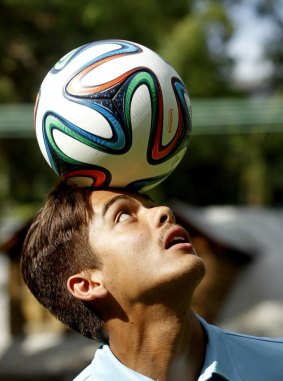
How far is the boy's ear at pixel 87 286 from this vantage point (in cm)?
304

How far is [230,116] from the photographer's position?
13289 mm

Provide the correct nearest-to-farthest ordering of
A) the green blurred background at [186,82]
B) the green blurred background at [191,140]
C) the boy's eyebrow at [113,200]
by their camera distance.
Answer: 1. the boy's eyebrow at [113,200]
2. the green blurred background at [191,140]
3. the green blurred background at [186,82]

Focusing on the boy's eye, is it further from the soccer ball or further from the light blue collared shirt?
the light blue collared shirt

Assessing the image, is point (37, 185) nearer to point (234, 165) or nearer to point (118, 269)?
point (234, 165)

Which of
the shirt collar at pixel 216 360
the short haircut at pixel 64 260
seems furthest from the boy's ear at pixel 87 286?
the shirt collar at pixel 216 360

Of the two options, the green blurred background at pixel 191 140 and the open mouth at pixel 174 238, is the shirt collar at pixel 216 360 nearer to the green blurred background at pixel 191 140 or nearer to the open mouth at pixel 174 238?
the open mouth at pixel 174 238

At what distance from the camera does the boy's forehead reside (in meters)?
3.11

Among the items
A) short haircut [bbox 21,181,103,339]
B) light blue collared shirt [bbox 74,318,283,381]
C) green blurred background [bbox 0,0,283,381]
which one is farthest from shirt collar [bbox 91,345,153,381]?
green blurred background [bbox 0,0,283,381]

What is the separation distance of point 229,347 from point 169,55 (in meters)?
16.7

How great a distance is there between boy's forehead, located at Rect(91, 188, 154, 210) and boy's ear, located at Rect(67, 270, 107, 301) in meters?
0.22

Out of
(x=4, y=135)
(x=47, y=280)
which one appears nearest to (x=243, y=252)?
(x=4, y=135)

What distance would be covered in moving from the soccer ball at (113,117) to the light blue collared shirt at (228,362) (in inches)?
22.2

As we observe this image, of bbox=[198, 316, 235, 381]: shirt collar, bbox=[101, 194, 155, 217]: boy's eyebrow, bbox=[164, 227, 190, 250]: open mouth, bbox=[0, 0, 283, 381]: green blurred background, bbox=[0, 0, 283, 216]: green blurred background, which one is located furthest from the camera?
bbox=[0, 0, 283, 216]: green blurred background

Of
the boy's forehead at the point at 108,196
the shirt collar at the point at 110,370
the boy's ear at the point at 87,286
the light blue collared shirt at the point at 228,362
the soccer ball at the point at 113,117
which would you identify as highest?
the soccer ball at the point at 113,117
